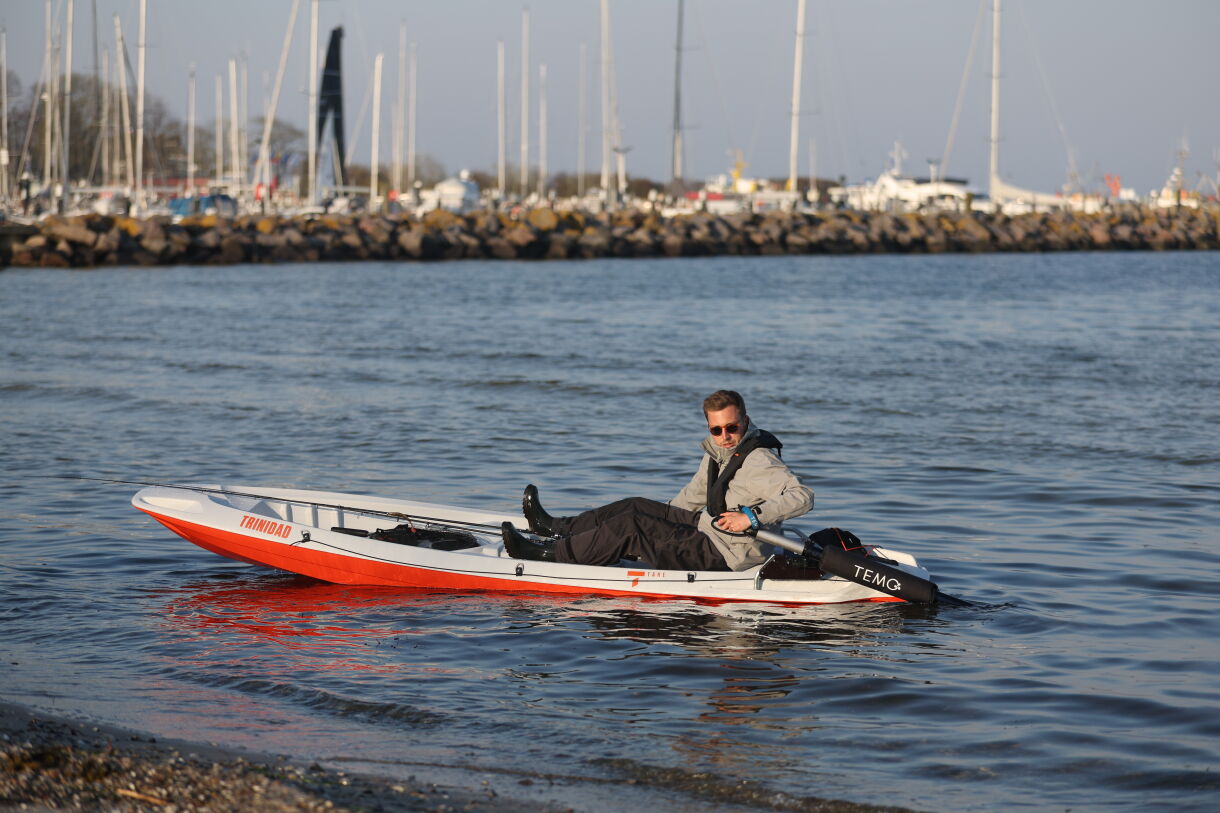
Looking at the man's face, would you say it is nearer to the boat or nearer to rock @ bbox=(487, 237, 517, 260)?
the boat

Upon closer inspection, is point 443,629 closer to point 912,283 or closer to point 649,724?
point 649,724

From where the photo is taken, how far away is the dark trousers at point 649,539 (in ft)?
27.3

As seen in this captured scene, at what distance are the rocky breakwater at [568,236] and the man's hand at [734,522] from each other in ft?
137

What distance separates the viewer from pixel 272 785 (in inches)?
192

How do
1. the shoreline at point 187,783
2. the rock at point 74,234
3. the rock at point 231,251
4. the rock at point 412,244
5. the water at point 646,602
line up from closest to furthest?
the shoreline at point 187,783
the water at point 646,602
the rock at point 74,234
the rock at point 231,251
the rock at point 412,244

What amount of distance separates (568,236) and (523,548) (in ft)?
154

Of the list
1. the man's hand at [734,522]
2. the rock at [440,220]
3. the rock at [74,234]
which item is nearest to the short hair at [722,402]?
the man's hand at [734,522]

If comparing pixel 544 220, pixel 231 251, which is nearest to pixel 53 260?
pixel 231 251

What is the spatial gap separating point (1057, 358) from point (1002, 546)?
13.2m

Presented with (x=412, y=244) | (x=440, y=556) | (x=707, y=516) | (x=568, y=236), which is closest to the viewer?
(x=707, y=516)

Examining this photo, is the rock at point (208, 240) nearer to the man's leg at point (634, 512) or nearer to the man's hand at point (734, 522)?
the man's leg at point (634, 512)

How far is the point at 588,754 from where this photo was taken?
5844mm

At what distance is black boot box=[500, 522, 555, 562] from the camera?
28.3 ft

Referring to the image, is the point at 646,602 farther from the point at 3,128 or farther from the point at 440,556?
the point at 3,128
